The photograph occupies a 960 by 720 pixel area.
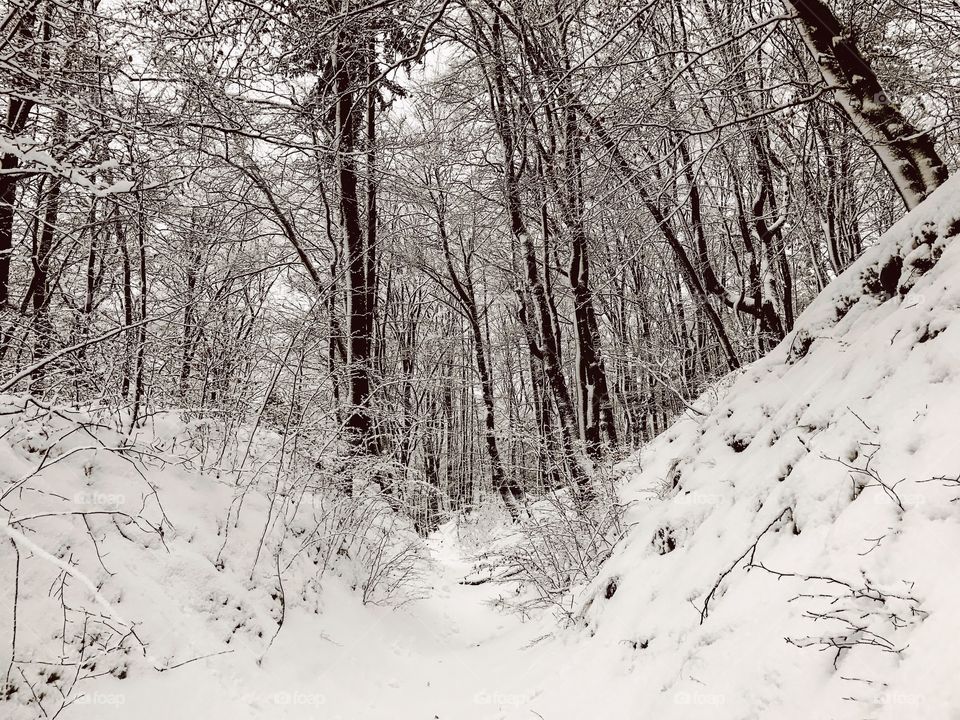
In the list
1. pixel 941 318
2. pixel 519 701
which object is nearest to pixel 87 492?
pixel 519 701

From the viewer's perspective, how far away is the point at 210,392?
5781 millimetres

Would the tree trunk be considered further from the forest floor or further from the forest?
the forest floor

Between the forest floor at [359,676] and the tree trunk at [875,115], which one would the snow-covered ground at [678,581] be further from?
the tree trunk at [875,115]

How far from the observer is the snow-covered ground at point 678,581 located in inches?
66.6

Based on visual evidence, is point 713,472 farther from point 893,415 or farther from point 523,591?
point 523,591

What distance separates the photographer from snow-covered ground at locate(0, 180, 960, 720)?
1691 mm

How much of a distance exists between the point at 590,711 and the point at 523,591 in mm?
4850

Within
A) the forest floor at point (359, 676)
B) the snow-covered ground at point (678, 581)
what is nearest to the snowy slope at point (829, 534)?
the snow-covered ground at point (678, 581)

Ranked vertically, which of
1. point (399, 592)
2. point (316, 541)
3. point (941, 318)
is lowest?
point (399, 592)

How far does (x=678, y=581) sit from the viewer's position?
118 inches

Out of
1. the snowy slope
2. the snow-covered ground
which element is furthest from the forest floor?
the snowy slope

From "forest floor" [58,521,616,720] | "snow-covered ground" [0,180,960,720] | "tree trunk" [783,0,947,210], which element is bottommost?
"forest floor" [58,521,616,720]

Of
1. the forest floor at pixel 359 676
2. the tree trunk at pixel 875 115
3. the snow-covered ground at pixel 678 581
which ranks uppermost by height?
the tree trunk at pixel 875 115

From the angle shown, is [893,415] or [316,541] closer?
[893,415]
